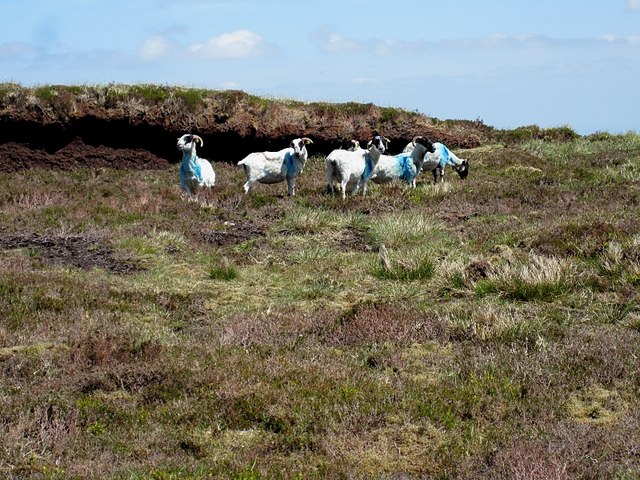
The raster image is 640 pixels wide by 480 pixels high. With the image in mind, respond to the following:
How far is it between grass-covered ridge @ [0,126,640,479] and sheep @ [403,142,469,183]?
243 inches

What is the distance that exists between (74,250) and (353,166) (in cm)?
892

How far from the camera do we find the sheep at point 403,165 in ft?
79.3

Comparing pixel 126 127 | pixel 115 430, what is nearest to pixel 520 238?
pixel 115 430

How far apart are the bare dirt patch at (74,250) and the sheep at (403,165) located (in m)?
9.91

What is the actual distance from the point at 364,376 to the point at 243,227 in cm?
1016

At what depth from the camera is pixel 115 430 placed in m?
7.46

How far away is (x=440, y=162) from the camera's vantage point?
1016 inches

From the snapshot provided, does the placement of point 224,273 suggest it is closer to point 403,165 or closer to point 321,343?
point 321,343

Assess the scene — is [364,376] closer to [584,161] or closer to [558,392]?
[558,392]

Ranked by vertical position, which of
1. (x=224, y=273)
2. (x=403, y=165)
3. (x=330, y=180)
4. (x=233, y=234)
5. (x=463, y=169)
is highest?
(x=403, y=165)

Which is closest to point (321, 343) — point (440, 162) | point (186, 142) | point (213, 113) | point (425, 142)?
point (186, 142)

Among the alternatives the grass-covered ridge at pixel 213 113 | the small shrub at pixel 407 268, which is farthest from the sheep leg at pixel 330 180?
the small shrub at pixel 407 268

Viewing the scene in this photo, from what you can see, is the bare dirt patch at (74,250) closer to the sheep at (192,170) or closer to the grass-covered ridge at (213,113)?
the sheep at (192,170)

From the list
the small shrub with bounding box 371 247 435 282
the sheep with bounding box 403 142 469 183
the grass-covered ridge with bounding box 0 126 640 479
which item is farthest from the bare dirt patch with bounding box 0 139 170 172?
the small shrub with bounding box 371 247 435 282
